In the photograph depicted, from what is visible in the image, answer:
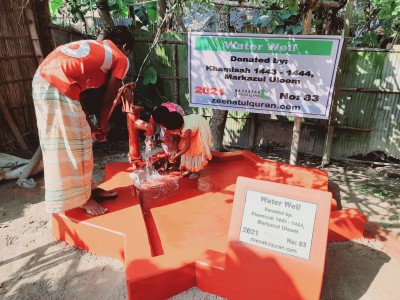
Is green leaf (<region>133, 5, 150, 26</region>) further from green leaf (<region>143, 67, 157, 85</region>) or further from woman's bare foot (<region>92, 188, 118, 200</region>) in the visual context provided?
woman's bare foot (<region>92, 188, 118, 200</region>)

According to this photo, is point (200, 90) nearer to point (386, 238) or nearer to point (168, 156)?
point (168, 156)

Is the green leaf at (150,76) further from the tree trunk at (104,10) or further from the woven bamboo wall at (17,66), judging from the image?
the woven bamboo wall at (17,66)

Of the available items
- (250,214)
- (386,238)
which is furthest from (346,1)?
(250,214)

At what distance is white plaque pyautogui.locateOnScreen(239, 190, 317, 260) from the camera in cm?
209

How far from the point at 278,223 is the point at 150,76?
4.75 meters

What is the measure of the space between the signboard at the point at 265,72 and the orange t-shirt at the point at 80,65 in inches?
62.3

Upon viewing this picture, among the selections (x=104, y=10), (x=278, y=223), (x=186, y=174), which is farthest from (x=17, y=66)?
(x=278, y=223)

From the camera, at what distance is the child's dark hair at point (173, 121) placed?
135 inches

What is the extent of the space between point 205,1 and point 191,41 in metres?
0.51

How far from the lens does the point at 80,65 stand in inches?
102

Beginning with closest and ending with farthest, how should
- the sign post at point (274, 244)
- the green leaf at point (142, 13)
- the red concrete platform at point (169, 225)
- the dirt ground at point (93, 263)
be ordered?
the sign post at point (274, 244) → the red concrete platform at point (169, 225) → the dirt ground at point (93, 263) → the green leaf at point (142, 13)

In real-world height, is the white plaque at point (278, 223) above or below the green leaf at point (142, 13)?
below

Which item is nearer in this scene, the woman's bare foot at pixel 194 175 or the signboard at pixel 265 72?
the signboard at pixel 265 72

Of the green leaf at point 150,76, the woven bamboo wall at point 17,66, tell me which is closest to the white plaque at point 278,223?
the green leaf at point 150,76
